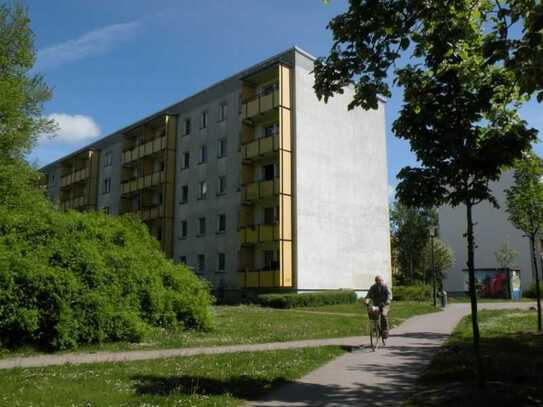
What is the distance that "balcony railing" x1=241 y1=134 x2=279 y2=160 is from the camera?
3316 cm

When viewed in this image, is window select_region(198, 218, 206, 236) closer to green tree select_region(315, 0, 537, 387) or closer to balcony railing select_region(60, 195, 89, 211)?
balcony railing select_region(60, 195, 89, 211)

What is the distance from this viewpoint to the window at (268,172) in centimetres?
3475

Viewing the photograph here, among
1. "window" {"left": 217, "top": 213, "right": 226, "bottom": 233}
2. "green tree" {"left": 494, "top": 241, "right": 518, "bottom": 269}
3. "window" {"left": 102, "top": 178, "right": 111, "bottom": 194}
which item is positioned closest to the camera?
"window" {"left": 217, "top": 213, "right": 226, "bottom": 233}

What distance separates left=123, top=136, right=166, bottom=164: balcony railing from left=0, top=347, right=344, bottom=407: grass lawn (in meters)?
33.9

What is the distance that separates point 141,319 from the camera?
14953mm

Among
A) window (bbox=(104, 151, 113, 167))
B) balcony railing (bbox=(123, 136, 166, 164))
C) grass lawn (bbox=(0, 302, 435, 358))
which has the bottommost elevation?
grass lawn (bbox=(0, 302, 435, 358))

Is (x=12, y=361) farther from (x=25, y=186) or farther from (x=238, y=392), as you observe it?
(x=25, y=186)

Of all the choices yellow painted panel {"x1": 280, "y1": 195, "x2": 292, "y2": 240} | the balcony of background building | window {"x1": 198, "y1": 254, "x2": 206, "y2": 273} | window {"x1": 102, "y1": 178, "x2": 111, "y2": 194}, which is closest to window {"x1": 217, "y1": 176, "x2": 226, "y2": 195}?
window {"x1": 198, "y1": 254, "x2": 206, "y2": 273}

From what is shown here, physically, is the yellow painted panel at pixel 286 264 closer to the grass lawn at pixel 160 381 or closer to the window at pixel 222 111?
the window at pixel 222 111

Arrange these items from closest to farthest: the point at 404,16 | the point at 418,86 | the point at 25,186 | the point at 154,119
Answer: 1. the point at 404,16
2. the point at 418,86
3. the point at 25,186
4. the point at 154,119

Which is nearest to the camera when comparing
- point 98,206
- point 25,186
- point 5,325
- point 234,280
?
point 5,325

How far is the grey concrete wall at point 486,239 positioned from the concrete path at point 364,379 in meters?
47.3

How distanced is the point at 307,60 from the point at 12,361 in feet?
94.1

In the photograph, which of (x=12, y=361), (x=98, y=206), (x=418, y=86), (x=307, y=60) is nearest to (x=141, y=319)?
(x=12, y=361)
